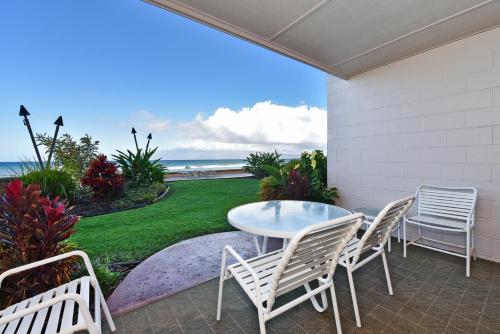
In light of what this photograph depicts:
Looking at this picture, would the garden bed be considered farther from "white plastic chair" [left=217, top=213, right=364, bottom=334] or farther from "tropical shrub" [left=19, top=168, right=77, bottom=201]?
"white plastic chair" [left=217, top=213, right=364, bottom=334]

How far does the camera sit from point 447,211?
2666 millimetres

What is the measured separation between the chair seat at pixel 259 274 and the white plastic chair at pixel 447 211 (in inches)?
78.4

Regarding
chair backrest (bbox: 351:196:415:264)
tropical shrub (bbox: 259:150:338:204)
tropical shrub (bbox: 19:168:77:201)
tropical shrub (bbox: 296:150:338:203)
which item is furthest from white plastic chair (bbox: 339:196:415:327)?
tropical shrub (bbox: 19:168:77:201)

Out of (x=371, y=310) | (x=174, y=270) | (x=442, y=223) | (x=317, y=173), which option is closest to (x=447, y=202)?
(x=442, y=223)

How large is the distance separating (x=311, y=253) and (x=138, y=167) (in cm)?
732

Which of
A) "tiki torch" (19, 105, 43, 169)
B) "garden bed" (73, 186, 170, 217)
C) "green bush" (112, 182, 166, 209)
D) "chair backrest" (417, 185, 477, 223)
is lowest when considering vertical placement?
"garden bed" (73, 186, 170, 217)

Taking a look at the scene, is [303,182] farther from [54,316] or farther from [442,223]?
[54,316]

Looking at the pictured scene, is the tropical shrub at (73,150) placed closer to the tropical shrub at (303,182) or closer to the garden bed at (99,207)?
the garden bed at (99,207)

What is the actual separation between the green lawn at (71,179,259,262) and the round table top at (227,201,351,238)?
5.48 ft

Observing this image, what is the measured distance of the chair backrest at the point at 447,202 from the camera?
2.52 metres

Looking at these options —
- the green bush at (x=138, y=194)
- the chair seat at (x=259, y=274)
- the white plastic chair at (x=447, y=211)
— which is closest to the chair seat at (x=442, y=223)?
the white plastic chair at (x=447, y=211)

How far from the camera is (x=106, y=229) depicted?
3.98 metres

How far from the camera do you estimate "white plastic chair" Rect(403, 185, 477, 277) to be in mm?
2396

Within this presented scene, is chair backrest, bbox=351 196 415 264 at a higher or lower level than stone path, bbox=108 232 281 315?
higher
